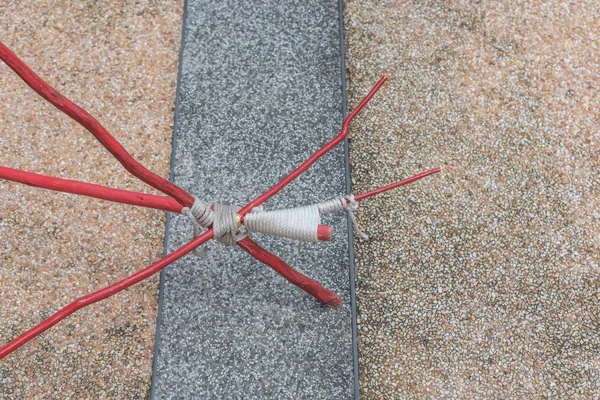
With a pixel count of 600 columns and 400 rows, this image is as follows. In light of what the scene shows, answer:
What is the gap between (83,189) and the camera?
847mm

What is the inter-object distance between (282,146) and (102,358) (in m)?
0.58

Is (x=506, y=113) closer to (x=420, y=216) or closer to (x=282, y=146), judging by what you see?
(x=420, y=216)

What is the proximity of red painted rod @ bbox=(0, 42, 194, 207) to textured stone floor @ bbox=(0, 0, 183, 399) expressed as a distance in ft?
1.31

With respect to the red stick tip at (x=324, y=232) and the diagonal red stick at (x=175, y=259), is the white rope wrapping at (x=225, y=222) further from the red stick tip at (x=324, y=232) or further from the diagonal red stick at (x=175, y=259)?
the red stick tip at (x=324, y=232)

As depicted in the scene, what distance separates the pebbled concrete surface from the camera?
1181mm

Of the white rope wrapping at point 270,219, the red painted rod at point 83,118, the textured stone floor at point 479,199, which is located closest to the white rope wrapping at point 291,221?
the white rope wrapping at point 270,219

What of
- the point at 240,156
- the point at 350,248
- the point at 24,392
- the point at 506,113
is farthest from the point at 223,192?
the point at 506,113

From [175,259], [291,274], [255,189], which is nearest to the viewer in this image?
[175,259]

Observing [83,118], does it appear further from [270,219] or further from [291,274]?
[291,274]

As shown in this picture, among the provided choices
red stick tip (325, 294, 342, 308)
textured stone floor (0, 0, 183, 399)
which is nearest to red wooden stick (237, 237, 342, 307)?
red stick tip (325, 294, 342, 308)

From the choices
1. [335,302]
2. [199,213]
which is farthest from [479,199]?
[199,213]

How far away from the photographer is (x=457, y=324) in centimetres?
124

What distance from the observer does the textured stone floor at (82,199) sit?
1.19 meters

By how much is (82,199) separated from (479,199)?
865mm
